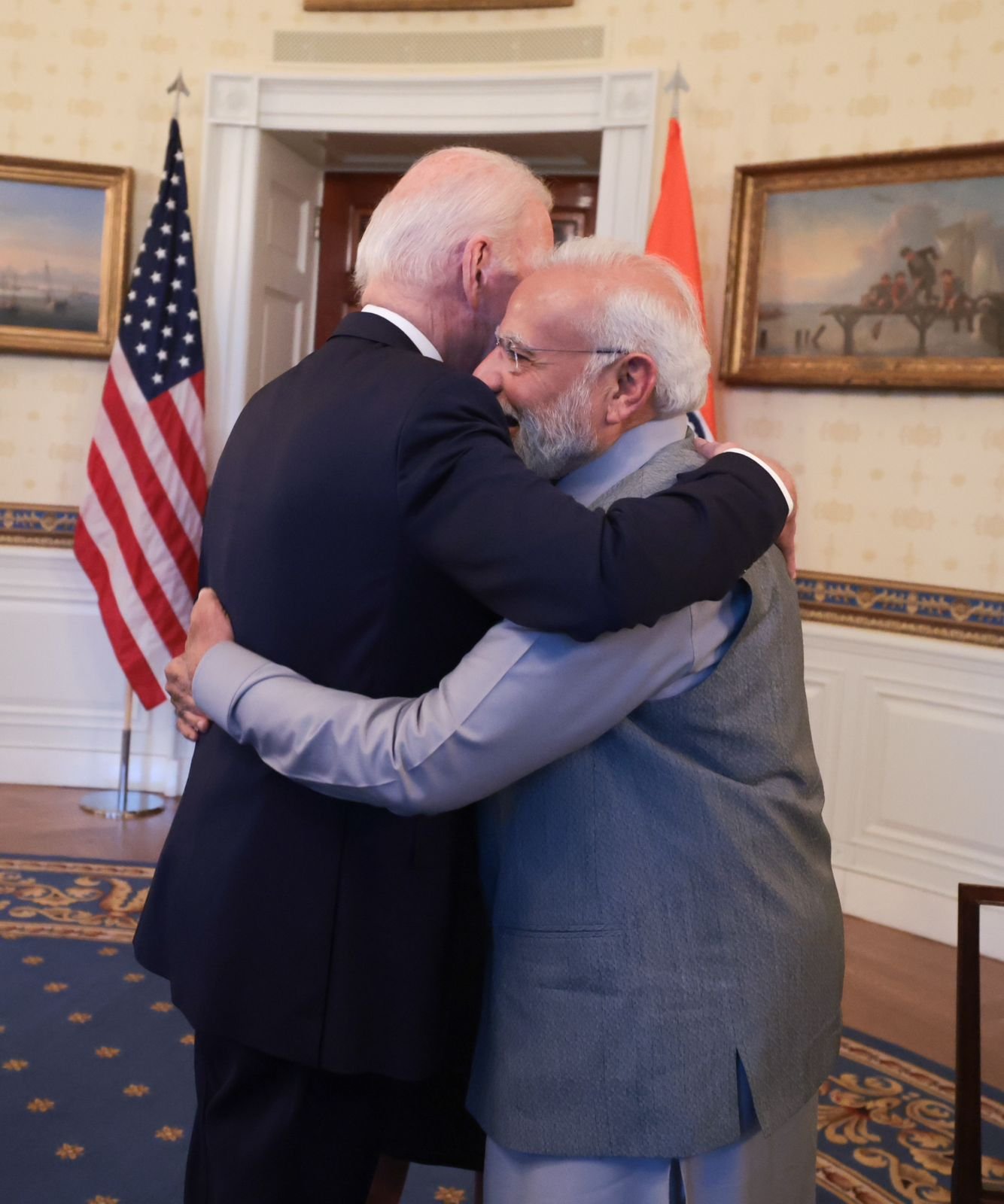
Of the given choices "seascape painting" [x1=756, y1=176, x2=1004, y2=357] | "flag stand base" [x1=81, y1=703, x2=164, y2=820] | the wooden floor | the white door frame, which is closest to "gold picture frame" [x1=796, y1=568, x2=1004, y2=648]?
"seascape painting" [x1=756, y1=176, x2=1004, y2=357]

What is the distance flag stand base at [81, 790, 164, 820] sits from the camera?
17.4 ft

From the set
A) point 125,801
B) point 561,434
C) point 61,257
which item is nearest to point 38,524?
point 61,257

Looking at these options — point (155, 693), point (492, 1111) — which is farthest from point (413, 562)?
point (155, 693)

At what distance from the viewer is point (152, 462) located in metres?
5.18

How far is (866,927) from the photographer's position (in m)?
4.62

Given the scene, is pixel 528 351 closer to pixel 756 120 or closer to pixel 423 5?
pixel 756 120

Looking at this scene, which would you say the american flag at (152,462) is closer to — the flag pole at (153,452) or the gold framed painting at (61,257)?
the flag pole at (153,452)

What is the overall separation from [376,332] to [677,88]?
3.70 metres

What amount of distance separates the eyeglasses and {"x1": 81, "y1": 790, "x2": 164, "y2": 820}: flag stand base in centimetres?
422

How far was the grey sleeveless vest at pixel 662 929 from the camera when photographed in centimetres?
140

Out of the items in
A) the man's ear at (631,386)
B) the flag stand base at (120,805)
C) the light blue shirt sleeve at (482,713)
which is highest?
the man's ear at (631,386)

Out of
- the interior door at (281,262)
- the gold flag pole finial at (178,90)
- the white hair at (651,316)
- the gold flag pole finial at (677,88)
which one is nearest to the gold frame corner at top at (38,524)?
the interior door at (281,262)

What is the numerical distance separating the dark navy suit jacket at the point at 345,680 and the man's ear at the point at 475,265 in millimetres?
119

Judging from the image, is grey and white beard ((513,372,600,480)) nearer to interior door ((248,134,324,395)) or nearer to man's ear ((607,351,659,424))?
man's ear ((607,351,659,424))
